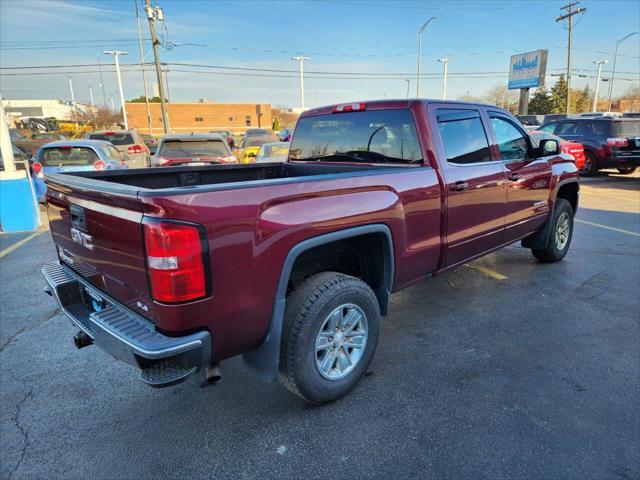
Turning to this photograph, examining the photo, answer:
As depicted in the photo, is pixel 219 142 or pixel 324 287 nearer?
pixel 324 287

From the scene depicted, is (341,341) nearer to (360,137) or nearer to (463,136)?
(360,137)

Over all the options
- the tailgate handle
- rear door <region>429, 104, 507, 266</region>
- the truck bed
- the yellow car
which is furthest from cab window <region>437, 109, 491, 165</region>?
the yellow car

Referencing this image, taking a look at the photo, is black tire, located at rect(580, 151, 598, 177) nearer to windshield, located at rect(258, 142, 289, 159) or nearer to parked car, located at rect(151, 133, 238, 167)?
windshield, located at rect(258, 142, 289, 159)

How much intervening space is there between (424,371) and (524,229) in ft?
7.95

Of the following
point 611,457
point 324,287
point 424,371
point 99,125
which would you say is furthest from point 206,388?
point 99,125

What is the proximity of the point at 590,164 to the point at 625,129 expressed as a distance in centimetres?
140

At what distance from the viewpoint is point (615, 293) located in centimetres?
459

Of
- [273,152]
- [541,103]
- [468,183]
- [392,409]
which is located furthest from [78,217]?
[541,103]

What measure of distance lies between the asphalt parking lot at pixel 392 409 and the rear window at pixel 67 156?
5866mm

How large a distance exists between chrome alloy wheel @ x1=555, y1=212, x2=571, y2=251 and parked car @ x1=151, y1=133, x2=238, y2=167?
668cm

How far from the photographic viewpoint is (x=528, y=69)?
36.2 m

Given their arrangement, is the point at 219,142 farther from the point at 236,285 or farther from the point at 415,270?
the point at 236,285

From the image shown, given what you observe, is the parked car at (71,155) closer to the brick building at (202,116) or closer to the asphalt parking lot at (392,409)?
the asphalt parking lot at (392,409)

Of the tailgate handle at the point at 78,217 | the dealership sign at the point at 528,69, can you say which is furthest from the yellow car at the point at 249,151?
the dealership sign at the point at 528,69
